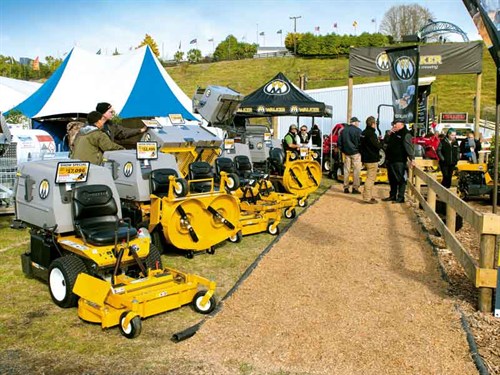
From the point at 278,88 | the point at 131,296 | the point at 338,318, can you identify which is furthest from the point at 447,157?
the point at 131,296

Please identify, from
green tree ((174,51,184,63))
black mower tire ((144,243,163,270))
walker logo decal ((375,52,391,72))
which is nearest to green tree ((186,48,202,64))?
green tree ((174,51,184,63))

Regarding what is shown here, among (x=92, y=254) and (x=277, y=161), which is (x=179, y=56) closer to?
(x=277, y=161)

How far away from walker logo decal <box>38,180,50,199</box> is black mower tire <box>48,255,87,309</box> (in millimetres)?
741

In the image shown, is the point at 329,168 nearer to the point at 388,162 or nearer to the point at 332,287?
the point at 388,162

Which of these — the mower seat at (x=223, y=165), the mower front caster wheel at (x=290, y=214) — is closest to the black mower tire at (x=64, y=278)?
the mower seat at (x=223, y=165)

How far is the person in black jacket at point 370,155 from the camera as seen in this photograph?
11242mm

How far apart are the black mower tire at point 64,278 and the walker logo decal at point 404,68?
9455 millimetres

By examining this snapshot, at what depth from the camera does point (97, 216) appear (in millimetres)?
5426

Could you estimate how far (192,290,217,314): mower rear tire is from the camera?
478 cm

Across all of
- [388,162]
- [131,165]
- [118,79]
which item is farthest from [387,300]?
[118,79]

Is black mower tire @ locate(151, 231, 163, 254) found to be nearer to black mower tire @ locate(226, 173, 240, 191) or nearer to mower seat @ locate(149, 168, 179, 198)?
mower seat @ locate(149, 168, 179, 198)

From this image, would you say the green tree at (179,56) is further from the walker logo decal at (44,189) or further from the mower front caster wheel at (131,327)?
the mower front caster wheel at (131,327)

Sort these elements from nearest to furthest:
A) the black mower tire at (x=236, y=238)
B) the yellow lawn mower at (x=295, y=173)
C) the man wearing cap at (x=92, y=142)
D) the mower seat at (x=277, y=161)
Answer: the man wearing cap at (x=92, y=142) → the black mower tire at (x=236, y=238) → the yellow lawn mower at (x=295, y=173) → the mower seat at (x=277, y=161)

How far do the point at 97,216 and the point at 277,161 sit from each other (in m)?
6.11
